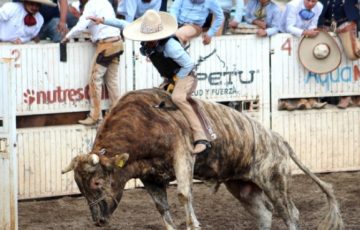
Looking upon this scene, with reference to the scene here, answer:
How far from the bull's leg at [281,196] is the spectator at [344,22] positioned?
363 cm

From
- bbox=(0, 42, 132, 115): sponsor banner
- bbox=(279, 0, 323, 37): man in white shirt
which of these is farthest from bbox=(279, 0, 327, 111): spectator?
bbox=(0, 42, 132, 115): sponsor banner

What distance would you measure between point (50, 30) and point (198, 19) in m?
1.85

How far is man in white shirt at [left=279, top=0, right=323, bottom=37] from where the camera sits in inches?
635

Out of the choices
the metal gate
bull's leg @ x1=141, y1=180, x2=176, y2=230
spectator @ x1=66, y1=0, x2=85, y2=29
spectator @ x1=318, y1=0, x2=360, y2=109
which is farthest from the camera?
spectator @ x1=318, y1=0, x2=360, y2=109

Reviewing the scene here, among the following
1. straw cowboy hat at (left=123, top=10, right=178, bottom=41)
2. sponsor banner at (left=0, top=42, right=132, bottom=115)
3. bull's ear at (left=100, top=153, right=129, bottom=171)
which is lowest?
bull's ear at (left=100, top=153, right=129, bottom=171)

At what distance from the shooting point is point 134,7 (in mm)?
15273

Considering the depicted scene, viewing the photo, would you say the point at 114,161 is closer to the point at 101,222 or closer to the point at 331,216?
the point at 101,222

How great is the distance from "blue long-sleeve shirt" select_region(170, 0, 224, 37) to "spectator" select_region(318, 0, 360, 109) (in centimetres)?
193

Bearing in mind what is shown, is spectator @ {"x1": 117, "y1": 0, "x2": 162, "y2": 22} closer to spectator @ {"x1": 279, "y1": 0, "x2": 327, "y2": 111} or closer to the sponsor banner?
the sponsor banner

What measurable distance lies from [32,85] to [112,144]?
11.1 ft

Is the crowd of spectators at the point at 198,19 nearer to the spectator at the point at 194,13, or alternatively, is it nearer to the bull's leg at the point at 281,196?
the spectator at the point at 194,13

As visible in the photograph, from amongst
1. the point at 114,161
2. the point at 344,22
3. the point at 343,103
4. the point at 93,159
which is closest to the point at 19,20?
the point at 114,161

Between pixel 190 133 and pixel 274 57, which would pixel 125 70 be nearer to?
pixel 274 57

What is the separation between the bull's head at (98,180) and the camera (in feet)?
37.4
